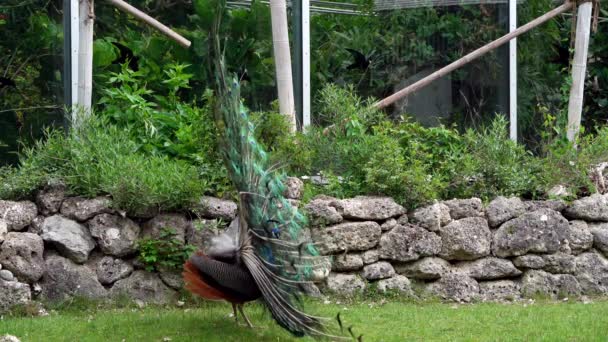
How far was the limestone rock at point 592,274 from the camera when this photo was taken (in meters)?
10.6

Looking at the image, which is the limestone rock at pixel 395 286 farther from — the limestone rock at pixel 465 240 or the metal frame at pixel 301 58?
the metal frame at pixel 301 58

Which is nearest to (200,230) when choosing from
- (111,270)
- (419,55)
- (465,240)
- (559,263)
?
(111,270)

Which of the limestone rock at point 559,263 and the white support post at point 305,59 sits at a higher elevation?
the white support post at point 305,59

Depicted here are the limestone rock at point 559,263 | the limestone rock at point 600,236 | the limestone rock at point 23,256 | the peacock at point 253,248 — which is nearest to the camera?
the peacock at point 253,248

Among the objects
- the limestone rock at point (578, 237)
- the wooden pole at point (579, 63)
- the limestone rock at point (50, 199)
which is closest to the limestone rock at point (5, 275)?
the limestone rock at point (50, 199)

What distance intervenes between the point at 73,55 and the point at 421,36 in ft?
16.0

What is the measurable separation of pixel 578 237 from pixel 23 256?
602cm

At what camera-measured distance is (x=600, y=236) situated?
1081cm

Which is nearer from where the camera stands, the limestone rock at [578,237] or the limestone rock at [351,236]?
the limestone rock at [351,236]

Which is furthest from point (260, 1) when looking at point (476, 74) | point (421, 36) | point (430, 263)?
point (430, 263)

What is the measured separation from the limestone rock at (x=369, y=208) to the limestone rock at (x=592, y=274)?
2.16 m

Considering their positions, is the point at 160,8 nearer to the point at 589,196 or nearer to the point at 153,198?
the point at 153,198

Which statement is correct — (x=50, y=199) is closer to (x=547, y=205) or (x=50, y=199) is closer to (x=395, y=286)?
(x=395, y=286)

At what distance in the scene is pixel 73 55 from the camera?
442 inches
